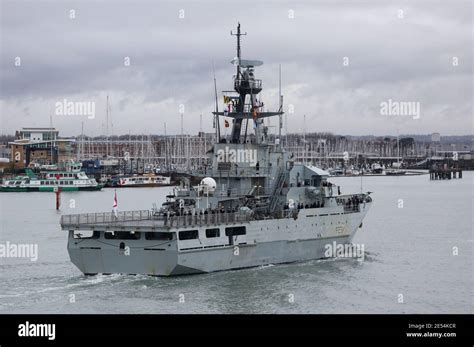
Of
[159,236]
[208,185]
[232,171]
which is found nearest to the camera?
[159,236]

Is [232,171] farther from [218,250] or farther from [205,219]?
[218,250]

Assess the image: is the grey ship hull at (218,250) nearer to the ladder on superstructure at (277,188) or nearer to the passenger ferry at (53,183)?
the ladder on superstructure at (277,188)

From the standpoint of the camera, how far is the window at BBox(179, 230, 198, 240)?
30.8 m

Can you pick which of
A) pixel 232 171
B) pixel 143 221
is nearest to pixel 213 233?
pixel 143 221

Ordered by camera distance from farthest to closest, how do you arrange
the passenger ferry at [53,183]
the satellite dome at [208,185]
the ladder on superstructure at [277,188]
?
the passenger ferry at [53,183] < the ladder on superstructure at [277,188] < the satellite dome at [208,185]

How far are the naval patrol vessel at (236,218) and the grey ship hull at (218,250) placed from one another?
37 millimetres

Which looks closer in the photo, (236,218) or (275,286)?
(275,286)

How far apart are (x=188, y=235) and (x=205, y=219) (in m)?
1.28

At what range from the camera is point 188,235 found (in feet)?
102

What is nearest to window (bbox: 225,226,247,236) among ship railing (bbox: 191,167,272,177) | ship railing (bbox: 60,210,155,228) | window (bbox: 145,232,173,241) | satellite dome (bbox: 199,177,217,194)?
satellite dome (bbox: 199,177,217,194)

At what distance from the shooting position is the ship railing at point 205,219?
30.8m

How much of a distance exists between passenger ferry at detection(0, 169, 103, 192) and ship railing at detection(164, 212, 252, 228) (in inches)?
3045

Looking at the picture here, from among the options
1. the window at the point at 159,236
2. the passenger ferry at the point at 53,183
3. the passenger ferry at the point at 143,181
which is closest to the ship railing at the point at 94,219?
the window at the point at 159,236

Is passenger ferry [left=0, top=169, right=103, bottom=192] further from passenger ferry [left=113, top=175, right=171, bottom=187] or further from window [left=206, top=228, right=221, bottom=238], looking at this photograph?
window [left=206, top=228, right=221, bottom=238]
